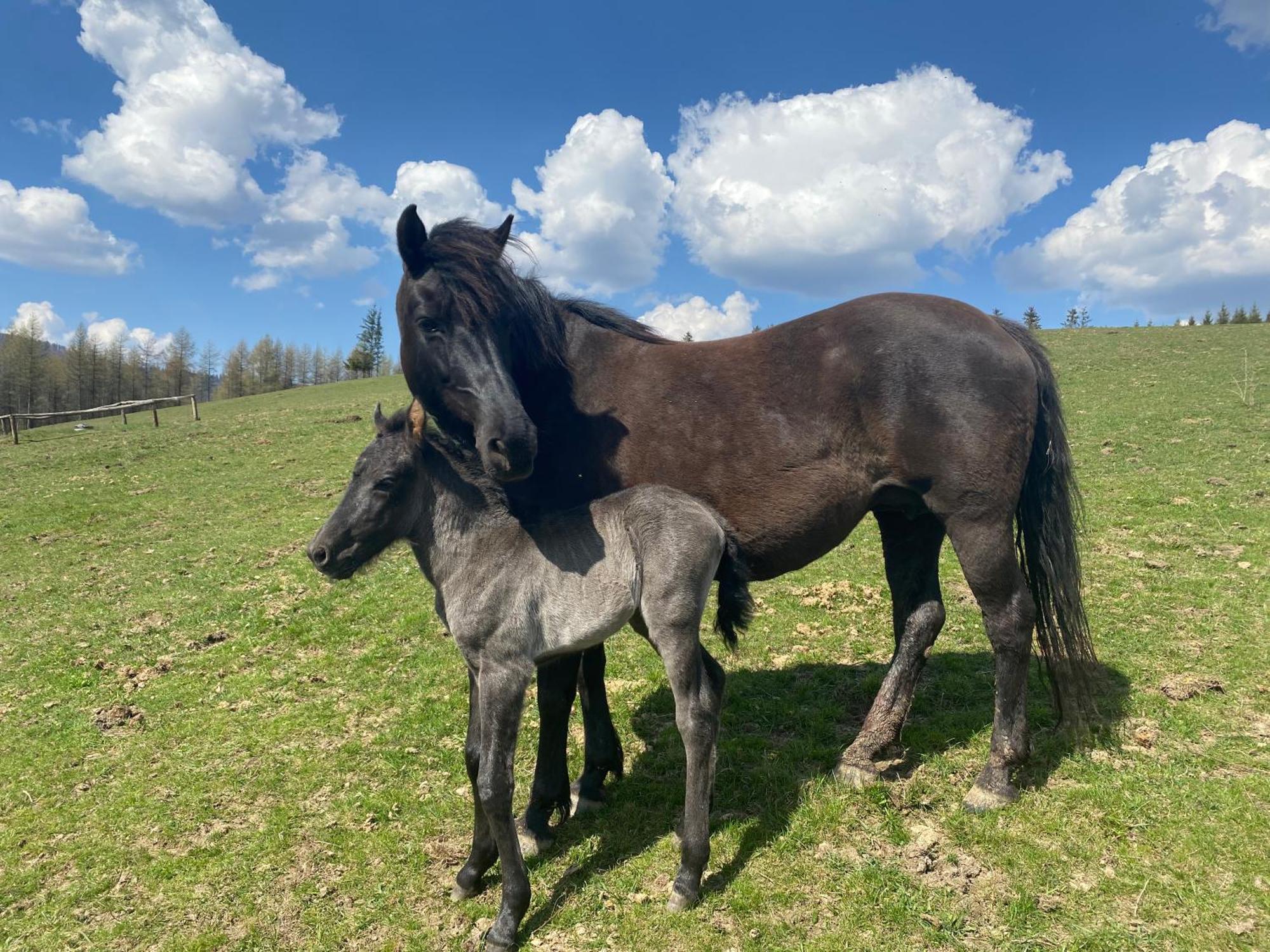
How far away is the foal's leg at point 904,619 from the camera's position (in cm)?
459

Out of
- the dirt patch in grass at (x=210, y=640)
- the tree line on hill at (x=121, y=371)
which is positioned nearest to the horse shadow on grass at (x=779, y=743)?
the dirt patch in grass at (x=210, y=640)

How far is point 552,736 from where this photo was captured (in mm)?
4297

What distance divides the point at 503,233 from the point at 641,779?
3.63 m

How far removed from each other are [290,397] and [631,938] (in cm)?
4902

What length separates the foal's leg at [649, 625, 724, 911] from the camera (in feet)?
11.7

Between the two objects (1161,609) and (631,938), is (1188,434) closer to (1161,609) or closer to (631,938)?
(1161,609)

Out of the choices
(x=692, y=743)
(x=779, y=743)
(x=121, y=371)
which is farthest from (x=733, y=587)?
(x=121, y=371)

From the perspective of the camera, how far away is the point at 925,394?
3.94 metres

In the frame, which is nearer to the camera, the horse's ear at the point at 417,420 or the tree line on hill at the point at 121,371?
the horse's ear at the point at 417,420

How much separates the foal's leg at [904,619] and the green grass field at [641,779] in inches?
11.2

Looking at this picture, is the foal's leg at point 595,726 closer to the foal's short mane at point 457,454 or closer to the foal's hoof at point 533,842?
the foal's hoof at point 533,842

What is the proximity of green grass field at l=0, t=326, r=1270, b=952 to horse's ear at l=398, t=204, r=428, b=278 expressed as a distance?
3.33 meters

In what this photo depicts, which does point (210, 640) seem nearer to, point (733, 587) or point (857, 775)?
point (733, 587)

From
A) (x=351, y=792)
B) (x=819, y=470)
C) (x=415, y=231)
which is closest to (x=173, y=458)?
(x=351, y=792)
